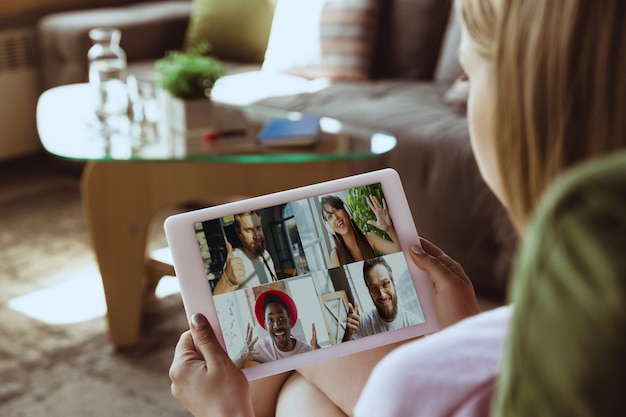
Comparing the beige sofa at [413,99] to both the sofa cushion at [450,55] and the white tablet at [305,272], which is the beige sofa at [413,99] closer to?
the sofa cushion at [450,55]

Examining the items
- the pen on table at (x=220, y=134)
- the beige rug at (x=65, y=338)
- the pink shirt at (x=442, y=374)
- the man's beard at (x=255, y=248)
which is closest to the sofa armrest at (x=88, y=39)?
the beige rug at (x=65, y=338)

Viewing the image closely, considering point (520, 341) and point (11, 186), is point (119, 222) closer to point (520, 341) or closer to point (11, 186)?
point (11, 186)

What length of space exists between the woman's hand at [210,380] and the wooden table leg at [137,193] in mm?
→ 1222

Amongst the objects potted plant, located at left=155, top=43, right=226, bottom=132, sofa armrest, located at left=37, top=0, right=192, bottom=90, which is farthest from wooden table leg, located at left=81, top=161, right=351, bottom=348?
sofa armrest, located at left=37, top=0, right=192, bottom=90

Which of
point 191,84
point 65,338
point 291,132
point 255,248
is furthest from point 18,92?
point 255,248

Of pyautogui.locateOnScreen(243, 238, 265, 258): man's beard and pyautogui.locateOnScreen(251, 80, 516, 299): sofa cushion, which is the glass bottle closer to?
pyautogui.locateOnScreen(251, 80, 516, 299): sofa cushion

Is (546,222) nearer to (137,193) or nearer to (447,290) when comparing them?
(447,290)

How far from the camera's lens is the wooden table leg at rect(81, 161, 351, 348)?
6.87 feet

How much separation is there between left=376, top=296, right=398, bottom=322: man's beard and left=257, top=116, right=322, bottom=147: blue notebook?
3.89 ft

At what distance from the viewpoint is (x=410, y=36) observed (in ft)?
10.3

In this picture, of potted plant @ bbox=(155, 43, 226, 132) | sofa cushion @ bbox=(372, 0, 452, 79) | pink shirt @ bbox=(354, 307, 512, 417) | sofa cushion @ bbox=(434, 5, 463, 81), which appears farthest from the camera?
sofa cushion @ bbox=(372, 0, 452, 79)

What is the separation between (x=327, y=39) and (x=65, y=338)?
1.45 meters

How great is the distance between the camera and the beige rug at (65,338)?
1987 mm

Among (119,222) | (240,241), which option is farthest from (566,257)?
(119,222)
